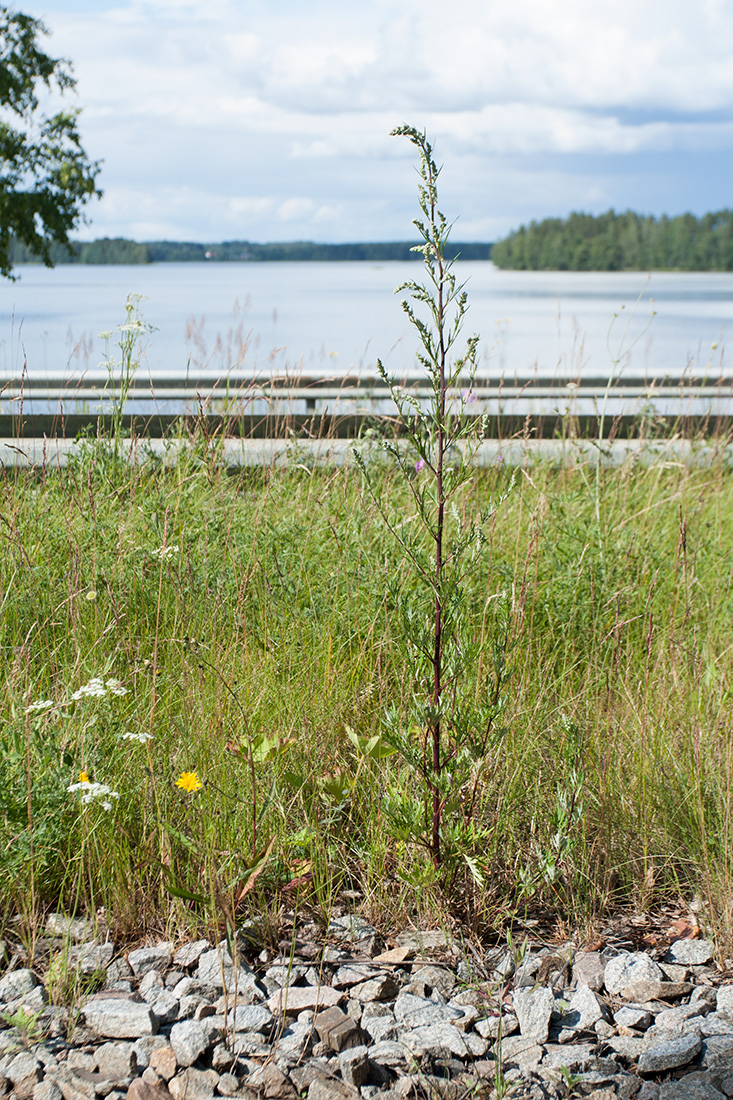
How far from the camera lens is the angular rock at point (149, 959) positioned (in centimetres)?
197

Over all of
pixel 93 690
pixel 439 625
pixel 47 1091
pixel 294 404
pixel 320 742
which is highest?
pixel 294 404

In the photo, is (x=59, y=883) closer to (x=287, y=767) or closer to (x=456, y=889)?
(x=287, y=767)

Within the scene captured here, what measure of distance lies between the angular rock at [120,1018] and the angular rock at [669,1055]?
99 cm

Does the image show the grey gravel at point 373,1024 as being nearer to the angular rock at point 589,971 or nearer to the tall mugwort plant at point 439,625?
the angular rock at point 589,971

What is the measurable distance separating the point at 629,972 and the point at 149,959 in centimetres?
108

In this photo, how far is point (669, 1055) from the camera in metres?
1.70

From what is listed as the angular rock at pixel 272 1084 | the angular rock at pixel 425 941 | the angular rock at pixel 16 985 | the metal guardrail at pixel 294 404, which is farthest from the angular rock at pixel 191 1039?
the metal guardrail at pixel 294 404

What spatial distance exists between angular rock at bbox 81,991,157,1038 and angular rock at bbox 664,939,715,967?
118 cm

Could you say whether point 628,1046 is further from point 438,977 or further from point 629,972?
point 438,977

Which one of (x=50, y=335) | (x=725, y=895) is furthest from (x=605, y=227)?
(x=725, y=895)

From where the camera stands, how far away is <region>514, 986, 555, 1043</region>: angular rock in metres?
1.77

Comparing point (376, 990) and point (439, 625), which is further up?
point (439, 625)

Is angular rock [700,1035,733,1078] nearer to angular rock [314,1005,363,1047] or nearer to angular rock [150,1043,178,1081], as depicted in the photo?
angular rock [314,1005,363,1047]

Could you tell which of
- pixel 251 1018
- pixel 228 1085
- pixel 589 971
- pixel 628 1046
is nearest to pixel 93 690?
pixel 251 1018
